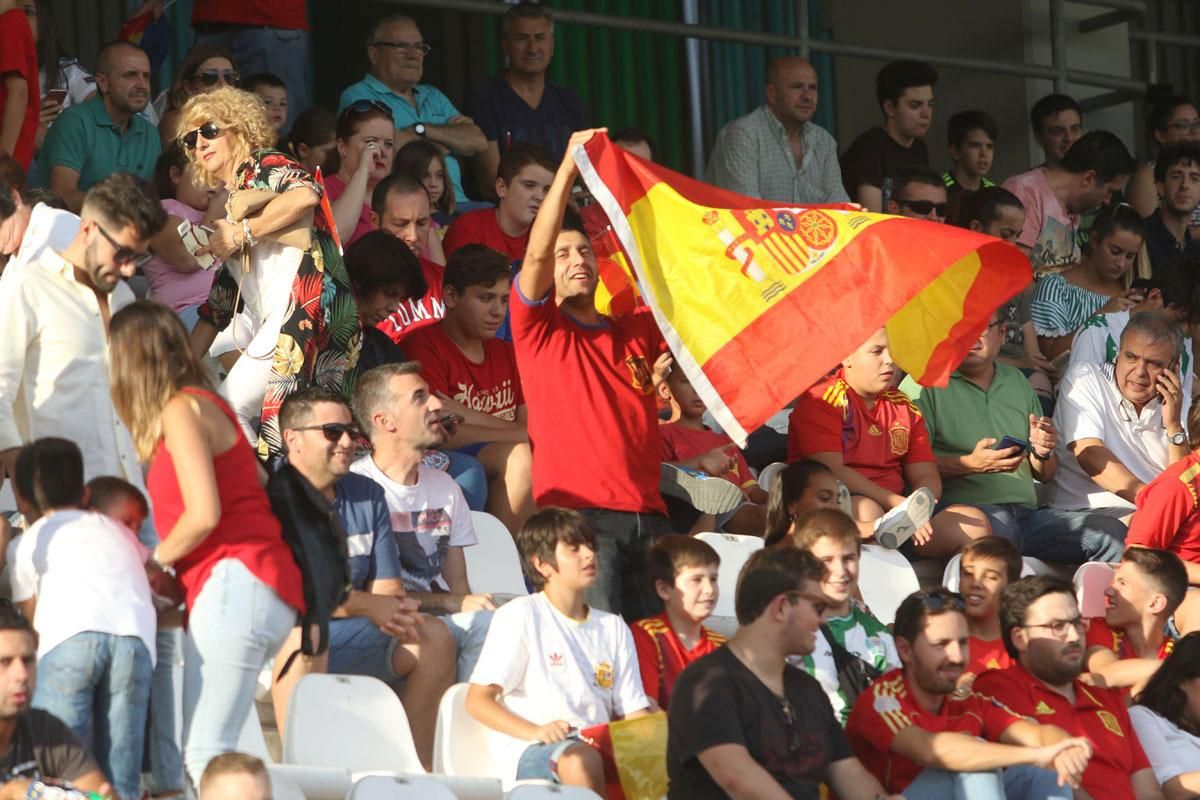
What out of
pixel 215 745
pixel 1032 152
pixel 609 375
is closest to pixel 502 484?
pixel 609 375

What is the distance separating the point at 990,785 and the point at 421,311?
325cm

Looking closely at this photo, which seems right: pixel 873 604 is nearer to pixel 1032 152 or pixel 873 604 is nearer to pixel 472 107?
pixel 472 107

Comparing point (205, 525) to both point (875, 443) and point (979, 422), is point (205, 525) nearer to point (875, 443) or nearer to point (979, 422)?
point (875, 443)

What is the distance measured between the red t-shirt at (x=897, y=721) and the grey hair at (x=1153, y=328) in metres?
2.96

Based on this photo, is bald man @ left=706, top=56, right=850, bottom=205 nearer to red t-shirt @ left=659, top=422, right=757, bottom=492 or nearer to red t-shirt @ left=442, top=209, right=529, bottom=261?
red t-shirt @ left=442, top=209, right=529, bottom=261

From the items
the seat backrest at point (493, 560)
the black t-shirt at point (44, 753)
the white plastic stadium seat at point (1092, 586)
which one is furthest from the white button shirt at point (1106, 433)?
the black t-shirt at point (44, 753)

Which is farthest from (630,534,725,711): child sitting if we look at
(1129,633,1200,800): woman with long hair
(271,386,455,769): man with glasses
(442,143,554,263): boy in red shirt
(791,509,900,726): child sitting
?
(442,143,554,263): boy in red shirt

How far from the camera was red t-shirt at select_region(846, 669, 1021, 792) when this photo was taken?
588 cm

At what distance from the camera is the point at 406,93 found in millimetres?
9586

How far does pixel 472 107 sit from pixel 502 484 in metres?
3.10

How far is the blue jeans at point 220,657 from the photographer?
15.6 ft

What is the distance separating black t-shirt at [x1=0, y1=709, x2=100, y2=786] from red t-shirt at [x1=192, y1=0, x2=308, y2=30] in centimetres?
533

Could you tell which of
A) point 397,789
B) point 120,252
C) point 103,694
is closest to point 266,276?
point 120,252

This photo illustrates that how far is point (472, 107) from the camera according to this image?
9.88m
